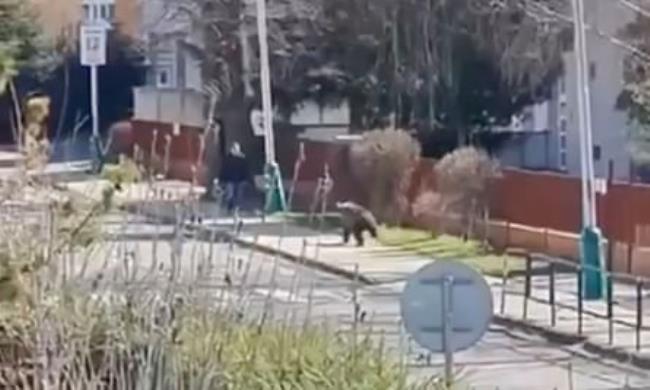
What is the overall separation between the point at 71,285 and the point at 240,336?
2.96 ft

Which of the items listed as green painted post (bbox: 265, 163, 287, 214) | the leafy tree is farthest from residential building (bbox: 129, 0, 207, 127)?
green painted post (bbox: 265, 163, 287, 214)

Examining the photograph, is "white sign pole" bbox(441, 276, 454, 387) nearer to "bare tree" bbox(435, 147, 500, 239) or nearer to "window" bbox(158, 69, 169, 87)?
"bare tree" bbox(435, 147, 500, 239)

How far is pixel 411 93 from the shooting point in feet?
156

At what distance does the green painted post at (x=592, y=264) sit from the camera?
2664 cm

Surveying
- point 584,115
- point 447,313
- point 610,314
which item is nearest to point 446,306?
point 447,313

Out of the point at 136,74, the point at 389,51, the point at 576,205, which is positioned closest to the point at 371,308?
the point at 576,205

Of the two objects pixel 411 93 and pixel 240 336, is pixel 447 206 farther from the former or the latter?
pixel 240 336

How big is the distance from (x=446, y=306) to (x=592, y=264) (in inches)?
563

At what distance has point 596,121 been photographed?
173 ft

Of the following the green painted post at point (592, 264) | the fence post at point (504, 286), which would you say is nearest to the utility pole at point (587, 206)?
the green painted post at point (592, 264)

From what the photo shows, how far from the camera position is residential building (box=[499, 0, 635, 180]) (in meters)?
51.0

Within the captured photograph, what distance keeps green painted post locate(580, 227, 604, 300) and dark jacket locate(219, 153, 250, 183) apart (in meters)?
17.4

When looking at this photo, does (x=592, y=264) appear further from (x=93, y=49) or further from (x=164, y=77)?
(x=164, y=77)

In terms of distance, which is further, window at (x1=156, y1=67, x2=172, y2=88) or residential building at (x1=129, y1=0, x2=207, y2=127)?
window at (x1=156, y1=67, x2=172, y2=88)
